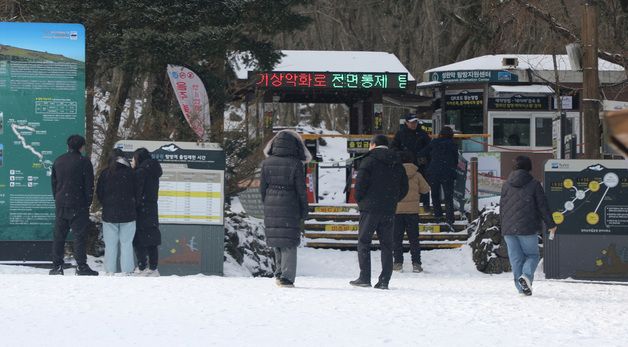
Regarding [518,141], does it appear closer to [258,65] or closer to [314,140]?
[314,140]

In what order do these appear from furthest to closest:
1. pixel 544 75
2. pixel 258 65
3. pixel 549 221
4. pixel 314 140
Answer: pixel 544 75
pixel 314 140
pixel 258 65
pixel 549 221

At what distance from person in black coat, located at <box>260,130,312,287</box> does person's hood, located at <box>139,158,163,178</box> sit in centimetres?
280

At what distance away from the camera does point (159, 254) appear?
15.5 meters

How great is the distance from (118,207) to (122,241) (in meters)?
0.45

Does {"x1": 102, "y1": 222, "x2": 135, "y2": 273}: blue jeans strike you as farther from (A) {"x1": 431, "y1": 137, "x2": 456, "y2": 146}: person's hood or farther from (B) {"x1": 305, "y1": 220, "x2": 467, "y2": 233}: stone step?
(B) {"x1": 305, "y1": 220, "x2": 467, "y2": 233}: stone step

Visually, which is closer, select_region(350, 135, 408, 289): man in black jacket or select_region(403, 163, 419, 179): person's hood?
select_region(350, 135, 408, 289): man in black jacket

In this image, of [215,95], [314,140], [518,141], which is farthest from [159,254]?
[518,141]

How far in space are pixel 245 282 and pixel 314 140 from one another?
1240 centimetres

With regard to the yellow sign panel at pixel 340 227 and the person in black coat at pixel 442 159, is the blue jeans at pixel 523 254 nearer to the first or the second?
the person in black coat at pixel 442 159

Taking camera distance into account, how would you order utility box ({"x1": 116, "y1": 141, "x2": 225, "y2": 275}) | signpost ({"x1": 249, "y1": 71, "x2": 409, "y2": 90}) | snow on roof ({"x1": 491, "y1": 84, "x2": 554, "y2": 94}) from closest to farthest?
utility box ({"x1": 116, "y1": 141, "x2": 225, "y2": 275}) → signpost ({"x1": 249, "y1": 71, "x2": 409, "y2": 90}) → snow on roof ({"x1": 491, "y1": 84, "x2": 554, "y2": 94})

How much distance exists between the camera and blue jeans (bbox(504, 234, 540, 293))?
1231 centimetres

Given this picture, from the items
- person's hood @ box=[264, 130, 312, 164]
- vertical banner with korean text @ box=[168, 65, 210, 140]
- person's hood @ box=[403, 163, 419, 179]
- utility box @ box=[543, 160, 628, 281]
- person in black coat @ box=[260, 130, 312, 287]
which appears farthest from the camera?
vertical banner with korean text @ box=[168, 65, 210, 140]

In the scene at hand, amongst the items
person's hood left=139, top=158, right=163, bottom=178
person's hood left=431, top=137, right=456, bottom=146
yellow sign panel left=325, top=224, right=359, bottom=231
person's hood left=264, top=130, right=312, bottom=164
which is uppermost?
person's hood left=431, top=137, right=456, bottom=146

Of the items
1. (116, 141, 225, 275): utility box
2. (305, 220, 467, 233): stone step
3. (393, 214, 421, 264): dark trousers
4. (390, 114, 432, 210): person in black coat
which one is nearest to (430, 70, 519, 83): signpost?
(305, 220, 467, 233): stone step
